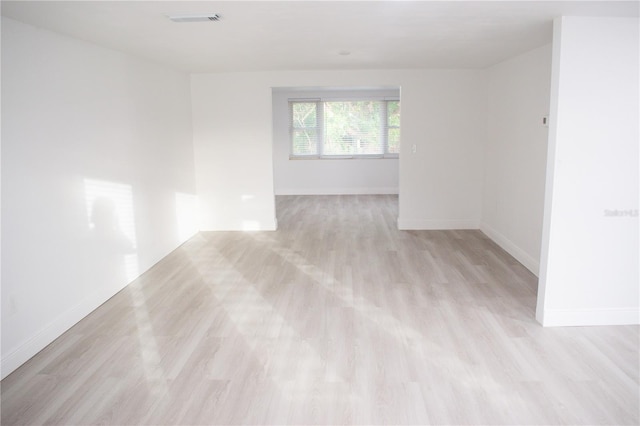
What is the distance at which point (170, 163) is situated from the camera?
5.46m

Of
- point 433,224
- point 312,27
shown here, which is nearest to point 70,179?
point 312,27

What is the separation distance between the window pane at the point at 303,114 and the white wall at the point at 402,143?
340 centimetres

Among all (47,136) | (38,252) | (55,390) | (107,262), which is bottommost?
(55,390)

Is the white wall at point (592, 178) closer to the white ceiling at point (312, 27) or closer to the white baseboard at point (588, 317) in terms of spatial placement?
the white baseboard at point (588, 317)

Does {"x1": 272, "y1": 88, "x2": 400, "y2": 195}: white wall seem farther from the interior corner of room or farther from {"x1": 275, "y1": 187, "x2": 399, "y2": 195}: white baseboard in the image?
the interior corner of room

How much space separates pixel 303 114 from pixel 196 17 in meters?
6.73

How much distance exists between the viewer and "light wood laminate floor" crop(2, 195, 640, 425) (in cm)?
239

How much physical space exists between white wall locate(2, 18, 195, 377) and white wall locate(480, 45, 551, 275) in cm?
378

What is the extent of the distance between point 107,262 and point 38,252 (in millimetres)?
908

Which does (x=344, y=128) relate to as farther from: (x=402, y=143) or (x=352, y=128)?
(x=402, y=143)

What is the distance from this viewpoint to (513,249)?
16.7ft

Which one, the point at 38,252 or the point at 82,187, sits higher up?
the point at 82,187

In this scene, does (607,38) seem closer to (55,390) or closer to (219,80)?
(55,390)

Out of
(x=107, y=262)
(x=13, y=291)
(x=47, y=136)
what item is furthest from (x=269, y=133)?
(x=13, y=291)
